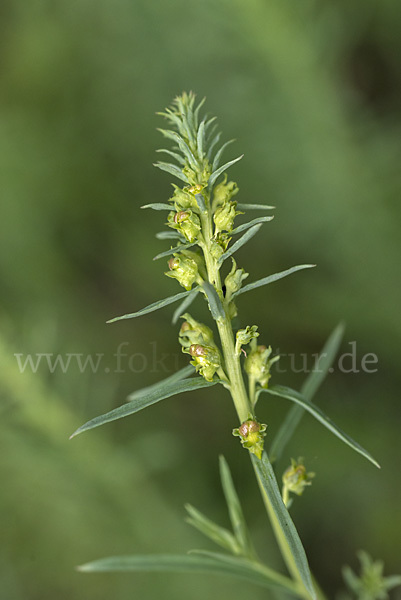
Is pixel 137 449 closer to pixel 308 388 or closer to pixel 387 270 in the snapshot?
pixel 308 388

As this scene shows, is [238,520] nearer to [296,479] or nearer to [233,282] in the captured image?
[296,479]

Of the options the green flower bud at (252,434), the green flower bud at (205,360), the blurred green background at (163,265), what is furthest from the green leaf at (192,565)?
the blurred green background at (163,265)

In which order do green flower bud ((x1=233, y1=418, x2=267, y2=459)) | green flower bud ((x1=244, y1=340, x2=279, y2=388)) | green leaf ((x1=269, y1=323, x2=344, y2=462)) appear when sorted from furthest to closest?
green leaf ((x1=269, y1=323, x2=344, y2=462)) → green flower bud ((x1=244, y1=340, x2=279, y2=388)) → green flower bud ((x1=233, y1=418, x2=267, y2=459))

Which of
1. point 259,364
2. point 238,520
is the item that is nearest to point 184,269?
point 259,364

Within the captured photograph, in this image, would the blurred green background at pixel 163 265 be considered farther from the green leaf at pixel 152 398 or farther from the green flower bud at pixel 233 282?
the green flower bud at pixel 233 282

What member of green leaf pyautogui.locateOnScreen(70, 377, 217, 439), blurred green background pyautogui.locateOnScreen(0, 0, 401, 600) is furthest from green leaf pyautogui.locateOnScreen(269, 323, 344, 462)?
blurred green background pyautogui.locateOnScreen(0, 0, 401, 600)

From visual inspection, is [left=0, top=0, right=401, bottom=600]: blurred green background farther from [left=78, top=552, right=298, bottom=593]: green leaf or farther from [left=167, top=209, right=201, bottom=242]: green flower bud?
[left=167, top=209, right=201, bottom=242]: green flower bud
